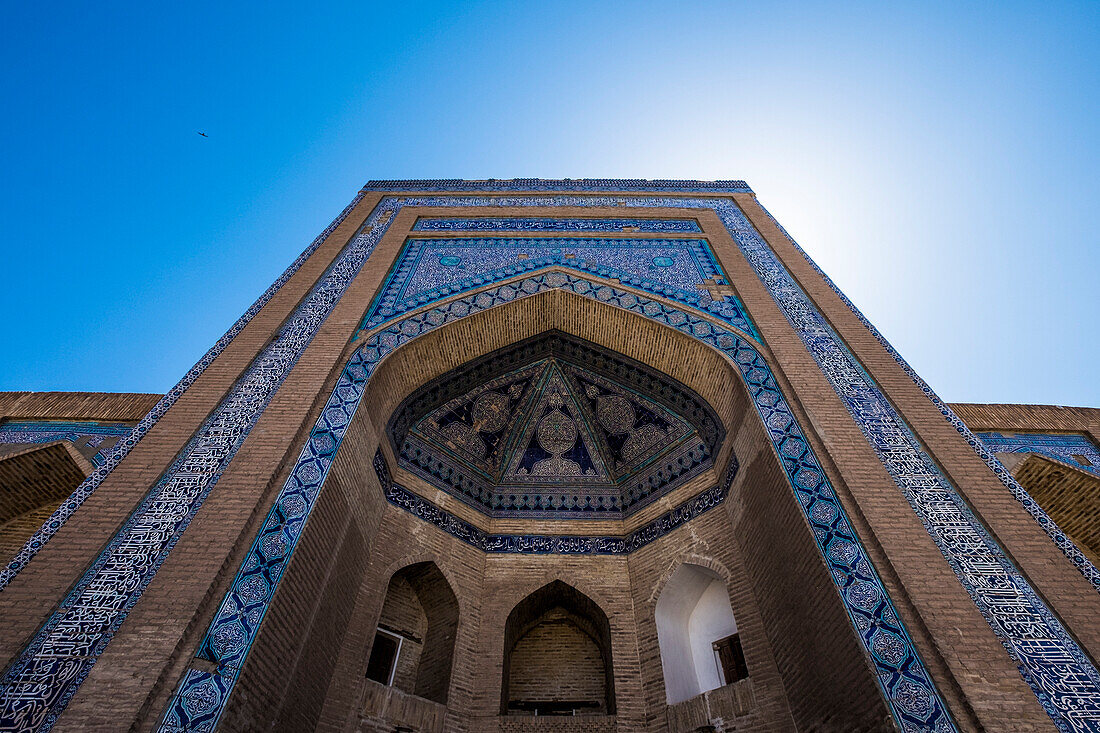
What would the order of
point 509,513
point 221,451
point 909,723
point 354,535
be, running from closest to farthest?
1. point 909,723
2. point 221,451
3. point 354,535
4. point 509,513

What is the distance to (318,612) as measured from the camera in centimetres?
331

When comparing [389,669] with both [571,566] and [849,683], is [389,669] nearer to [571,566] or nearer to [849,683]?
[571,566]

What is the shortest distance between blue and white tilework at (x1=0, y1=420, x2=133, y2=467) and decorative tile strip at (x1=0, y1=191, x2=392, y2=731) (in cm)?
189

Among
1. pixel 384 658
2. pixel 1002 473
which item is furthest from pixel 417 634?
pixel 1002 473

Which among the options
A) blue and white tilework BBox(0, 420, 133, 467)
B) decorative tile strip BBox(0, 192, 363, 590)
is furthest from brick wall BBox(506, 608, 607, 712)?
blue and white tilework BBox(0, 420, 133, 467)

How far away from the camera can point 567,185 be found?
684 centimetres

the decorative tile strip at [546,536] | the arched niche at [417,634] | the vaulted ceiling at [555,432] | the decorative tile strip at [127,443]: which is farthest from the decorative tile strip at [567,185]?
the arched niche at [417,634]

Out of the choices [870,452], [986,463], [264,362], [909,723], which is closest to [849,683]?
[909,723]

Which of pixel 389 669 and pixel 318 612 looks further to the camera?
pixel 389 669

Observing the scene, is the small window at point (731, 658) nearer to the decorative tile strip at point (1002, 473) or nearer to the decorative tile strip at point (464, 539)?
the decorative tile strip at point (464, 539)

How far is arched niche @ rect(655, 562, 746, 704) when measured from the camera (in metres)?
4.02

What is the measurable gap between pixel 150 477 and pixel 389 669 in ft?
6.56

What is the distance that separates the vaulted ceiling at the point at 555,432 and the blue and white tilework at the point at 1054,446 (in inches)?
90.5

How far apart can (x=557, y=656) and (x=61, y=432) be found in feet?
14.0
